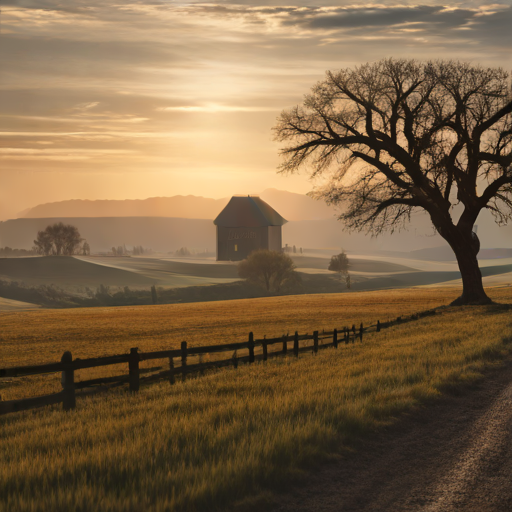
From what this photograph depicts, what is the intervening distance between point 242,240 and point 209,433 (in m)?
148

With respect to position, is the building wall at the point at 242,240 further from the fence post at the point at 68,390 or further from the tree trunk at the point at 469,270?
the fence post at the point at 68,390

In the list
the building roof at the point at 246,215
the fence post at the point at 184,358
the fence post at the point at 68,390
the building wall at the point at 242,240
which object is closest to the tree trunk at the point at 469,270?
the fence post at the point at 184,358

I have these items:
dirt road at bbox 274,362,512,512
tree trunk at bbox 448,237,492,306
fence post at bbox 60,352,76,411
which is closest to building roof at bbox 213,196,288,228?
tree trunk at bbox 448,237,492,306

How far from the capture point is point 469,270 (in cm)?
3362

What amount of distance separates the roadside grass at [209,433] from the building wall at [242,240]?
140 metres

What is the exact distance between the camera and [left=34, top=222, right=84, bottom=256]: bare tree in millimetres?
163375

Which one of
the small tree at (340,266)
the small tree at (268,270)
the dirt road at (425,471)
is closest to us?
the dirt road at (425,471)

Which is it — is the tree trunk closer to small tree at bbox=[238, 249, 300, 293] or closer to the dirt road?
A: the dirt road

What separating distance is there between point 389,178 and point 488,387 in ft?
68.7

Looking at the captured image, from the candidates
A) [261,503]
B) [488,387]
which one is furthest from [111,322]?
[261,503]

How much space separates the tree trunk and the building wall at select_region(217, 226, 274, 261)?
11952 cm

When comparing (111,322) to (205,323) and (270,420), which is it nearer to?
(205,323)

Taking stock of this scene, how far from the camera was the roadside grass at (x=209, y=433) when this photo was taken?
5.88m

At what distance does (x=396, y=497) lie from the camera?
5914 millimetres
